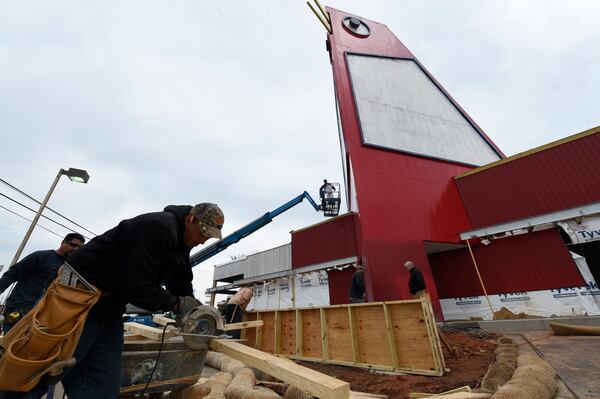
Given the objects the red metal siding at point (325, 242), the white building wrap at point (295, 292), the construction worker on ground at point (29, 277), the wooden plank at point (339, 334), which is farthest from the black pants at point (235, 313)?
the red metal siding at point (325, 242)

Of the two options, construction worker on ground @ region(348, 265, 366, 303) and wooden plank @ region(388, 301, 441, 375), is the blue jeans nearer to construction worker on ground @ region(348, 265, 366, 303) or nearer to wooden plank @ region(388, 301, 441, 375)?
wooden plank @ region(388, 301, 441, 375)

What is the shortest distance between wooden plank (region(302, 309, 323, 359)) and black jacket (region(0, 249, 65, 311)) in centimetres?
512

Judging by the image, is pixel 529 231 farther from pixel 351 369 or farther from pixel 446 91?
pixel 446 91

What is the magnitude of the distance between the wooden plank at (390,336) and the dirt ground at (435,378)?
288 millimetres

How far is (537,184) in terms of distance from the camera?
9.48 metres

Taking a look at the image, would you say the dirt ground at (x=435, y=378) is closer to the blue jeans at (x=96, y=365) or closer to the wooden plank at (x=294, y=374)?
the wooden plank at (x=294, y=374)

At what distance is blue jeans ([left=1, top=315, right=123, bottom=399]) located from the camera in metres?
1.78

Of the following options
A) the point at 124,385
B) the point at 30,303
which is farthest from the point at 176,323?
the point at 30,303

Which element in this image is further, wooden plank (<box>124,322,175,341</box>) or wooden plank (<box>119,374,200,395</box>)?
wooden plank (<box>124,322,175,341</box>)

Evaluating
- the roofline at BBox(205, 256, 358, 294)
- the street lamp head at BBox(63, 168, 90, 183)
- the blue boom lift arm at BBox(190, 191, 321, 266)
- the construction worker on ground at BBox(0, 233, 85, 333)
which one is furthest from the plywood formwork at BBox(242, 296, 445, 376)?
the blue boom lift arm at BBox(190, 191, 321, 266)

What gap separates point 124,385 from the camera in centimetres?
220

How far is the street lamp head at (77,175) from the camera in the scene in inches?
299

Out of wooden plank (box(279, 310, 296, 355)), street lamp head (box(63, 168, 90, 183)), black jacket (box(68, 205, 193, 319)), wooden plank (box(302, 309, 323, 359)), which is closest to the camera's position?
black jacket (box(68, 205, 193, 319))

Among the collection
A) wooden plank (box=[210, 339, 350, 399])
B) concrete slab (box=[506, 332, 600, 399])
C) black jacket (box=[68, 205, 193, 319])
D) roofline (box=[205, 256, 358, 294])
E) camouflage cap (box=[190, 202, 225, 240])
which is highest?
roofline (box=[205, 256, 358, 294])
